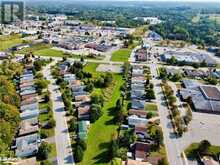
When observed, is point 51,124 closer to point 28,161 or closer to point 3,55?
point 28,161

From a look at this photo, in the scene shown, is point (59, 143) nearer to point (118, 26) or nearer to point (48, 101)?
point (48, 101)

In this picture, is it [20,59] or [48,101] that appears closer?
[48,101]

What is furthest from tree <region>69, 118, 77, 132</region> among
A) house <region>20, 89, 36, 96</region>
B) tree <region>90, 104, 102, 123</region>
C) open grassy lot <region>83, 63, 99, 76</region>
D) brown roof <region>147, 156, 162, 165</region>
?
open grassy lot <region>83, 63, 99, 76</region>

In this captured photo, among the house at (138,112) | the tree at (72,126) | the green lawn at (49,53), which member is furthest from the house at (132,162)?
the green lawn at (49,53)

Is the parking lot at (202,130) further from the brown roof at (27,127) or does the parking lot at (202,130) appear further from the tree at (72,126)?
the brown roof at (27,127)

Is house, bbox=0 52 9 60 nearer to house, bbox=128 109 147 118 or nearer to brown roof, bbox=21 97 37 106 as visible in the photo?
brown roof, bbox=21 97 37 106

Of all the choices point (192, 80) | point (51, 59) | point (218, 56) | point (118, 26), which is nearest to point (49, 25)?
point (118, 26)
